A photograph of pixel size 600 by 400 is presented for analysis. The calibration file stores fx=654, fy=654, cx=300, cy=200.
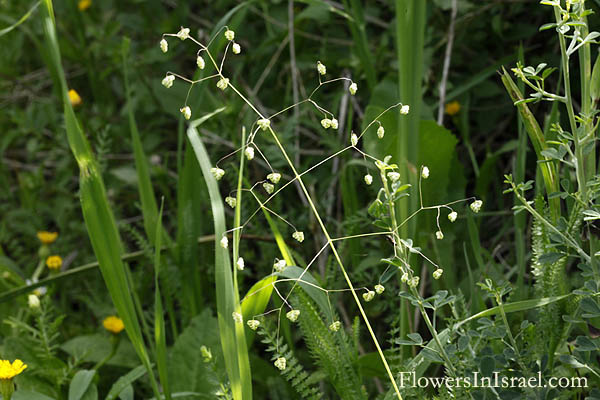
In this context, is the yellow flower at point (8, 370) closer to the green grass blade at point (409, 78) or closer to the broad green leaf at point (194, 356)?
the broad green leaf at point (194, 356)

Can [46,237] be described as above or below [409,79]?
below

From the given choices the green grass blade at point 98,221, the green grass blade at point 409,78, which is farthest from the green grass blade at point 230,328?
the green grass blade at point 409,78

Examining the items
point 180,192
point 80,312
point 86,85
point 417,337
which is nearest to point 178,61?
point 86,85

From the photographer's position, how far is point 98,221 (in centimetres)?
89

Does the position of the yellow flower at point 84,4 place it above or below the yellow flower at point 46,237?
above

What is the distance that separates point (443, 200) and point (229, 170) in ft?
1.81

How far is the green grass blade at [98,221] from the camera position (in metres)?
0.89

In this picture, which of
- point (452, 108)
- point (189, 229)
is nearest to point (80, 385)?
point (189, 229)

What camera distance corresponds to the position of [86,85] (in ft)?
7.00

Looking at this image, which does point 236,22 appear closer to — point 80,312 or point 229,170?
point 229,170

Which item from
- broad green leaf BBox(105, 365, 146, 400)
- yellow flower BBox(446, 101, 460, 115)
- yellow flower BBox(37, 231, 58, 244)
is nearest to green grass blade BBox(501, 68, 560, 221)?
yellow flower BBox(446, 101, 460, 115)

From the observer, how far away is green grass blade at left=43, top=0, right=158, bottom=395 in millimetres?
885

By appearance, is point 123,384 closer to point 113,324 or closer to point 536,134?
point 113,324

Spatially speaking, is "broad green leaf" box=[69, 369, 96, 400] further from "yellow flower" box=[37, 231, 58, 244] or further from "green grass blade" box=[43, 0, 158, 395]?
"yellow flower" box=[37, 231, 58, 244]
